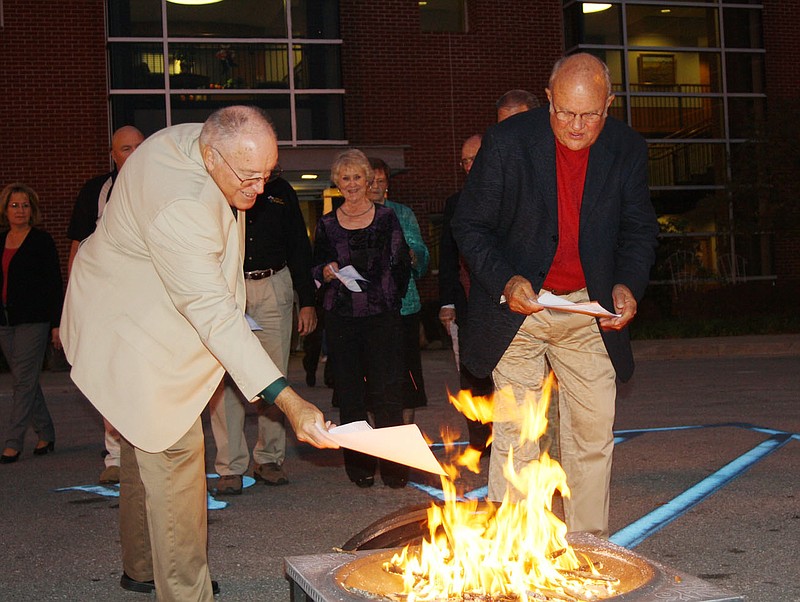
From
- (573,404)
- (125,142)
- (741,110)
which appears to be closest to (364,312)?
(125,142)

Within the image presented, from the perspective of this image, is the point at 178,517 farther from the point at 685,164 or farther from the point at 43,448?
the point at 685,164

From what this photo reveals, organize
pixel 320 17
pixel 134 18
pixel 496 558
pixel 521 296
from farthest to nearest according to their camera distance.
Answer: pixel 320 17, pixel 134 18, pixel 521 296, pixel 496 558

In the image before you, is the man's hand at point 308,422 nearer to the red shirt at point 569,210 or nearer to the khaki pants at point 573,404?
the khaki pants at point 573,404

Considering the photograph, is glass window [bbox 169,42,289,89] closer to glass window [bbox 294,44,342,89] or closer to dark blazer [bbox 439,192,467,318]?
glass window [bbox 294,44,342,89]

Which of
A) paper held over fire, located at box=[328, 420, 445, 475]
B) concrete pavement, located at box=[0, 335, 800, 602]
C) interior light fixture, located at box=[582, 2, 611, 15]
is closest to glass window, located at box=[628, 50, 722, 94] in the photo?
interior light fixture, located at box=[582, 2, 611, 15]

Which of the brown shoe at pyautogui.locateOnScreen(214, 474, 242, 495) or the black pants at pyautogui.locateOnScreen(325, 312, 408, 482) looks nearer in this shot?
the brown shoe at pyautogui.locateOnScreen(214, 474, 242, 495)

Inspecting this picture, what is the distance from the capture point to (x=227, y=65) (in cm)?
2120

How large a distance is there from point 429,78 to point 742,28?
8.04m

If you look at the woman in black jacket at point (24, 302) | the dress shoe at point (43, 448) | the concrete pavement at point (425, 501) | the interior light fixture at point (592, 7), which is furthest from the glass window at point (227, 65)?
the dress shoe at point (43, 448)

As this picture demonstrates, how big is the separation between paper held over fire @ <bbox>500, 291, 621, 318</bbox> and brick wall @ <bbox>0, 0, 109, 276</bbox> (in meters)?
17.2

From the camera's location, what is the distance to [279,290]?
6992 millimetres

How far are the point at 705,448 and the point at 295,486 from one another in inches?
120

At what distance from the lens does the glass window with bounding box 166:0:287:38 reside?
20.9 metres

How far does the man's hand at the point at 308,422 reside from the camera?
3176 millimetres
